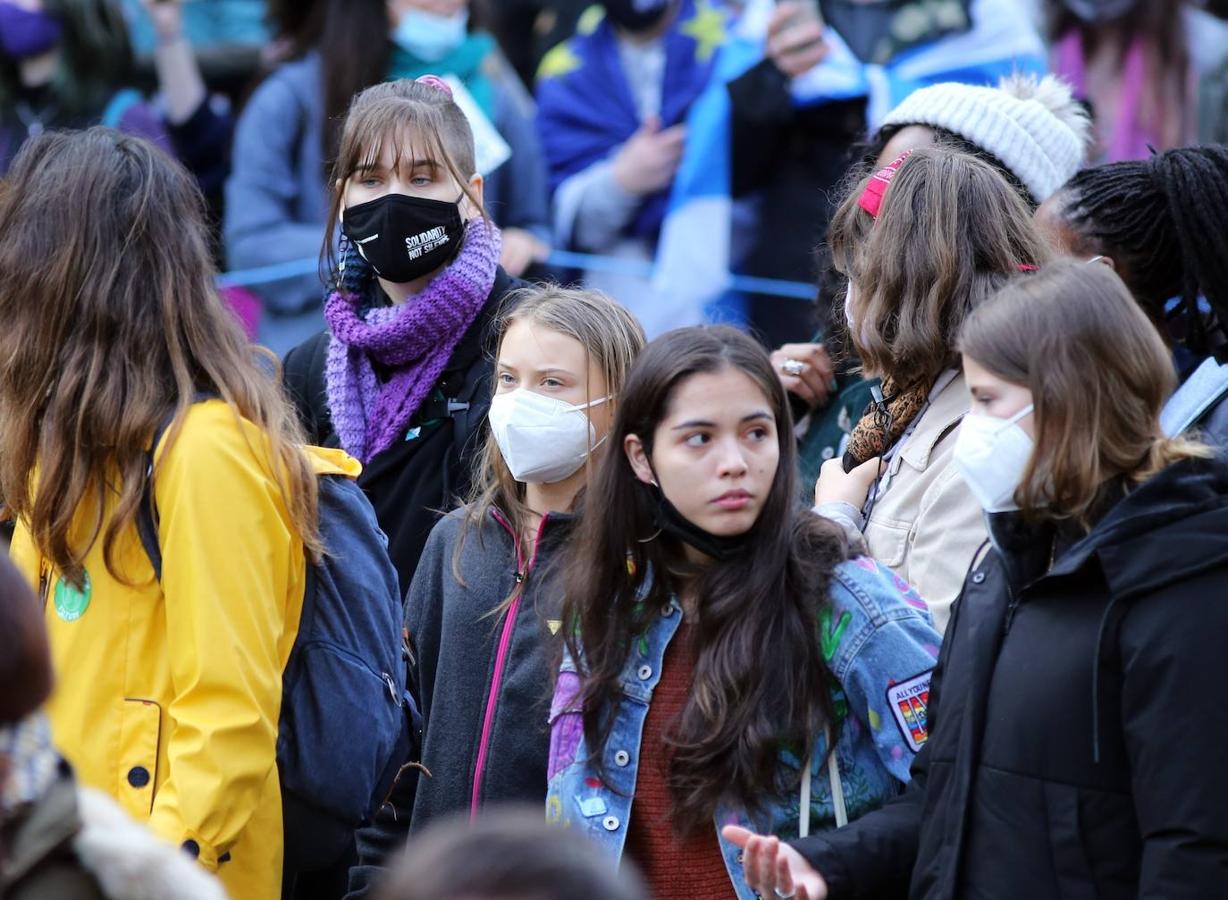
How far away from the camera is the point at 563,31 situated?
7.86 meters

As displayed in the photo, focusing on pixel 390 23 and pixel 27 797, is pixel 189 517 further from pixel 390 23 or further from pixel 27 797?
pixel 390 23

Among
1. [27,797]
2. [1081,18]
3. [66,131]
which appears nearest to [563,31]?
[1081,18]

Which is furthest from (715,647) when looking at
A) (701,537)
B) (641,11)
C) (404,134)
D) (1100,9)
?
(1100,9)

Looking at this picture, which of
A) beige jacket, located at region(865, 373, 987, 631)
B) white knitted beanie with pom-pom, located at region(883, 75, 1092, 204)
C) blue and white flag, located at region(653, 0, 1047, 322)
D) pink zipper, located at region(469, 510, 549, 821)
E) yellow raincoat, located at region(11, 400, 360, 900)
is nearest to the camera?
yellow raincoat, located at region(11, 400, 360, 900)

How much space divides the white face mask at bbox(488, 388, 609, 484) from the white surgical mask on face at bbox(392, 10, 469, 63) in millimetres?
3044

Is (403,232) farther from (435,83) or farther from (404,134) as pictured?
(435,83)

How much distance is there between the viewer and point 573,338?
3848 mm

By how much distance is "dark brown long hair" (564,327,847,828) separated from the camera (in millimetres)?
3084

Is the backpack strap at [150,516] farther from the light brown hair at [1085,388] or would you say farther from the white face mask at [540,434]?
the light brown hair at [1085,388]

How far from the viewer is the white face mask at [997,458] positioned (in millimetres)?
2883

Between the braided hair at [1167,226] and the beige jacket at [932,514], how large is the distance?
1.84 ft

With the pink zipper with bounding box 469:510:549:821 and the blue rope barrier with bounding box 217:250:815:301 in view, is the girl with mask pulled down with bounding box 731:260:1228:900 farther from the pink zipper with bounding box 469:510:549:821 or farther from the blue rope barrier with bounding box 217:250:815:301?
the blue rope barrier with bounding box 217:250:815:301

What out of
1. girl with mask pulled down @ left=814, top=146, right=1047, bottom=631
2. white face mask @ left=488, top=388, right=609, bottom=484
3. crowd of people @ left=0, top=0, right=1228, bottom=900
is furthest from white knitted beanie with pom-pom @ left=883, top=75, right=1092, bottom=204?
white face mask @ left=488, top=388, right=609, bottom=484

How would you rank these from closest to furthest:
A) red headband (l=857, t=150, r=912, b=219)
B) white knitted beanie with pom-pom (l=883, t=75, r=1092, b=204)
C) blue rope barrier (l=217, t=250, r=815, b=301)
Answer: red headband (l=857, t=150, r=912, b=219) → white knitted beanie with pom-pom (l=883, t=75, r=1092, b=204) → blue rope barrier (l=217, t=250, r=815, b=301)
